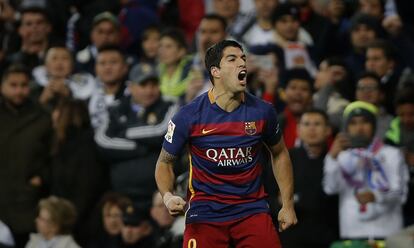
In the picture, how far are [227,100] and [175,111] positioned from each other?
399 cm

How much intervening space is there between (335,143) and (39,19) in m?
4.75

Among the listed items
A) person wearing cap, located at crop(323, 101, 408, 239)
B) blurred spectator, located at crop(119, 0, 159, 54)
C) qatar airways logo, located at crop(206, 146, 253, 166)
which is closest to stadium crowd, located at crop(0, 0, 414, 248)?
person wearing cap, located at crop(323, 101, 408, 239)

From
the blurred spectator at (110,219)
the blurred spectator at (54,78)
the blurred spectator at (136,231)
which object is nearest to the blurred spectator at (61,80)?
the blurred spectator at (54,78)

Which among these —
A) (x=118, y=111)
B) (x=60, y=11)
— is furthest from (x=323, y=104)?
(x=60, y=11)

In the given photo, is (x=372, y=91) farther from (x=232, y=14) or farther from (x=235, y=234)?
(x=235, y=234)

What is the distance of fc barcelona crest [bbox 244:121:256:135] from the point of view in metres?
8.82

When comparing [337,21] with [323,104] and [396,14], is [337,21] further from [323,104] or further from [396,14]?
[323,104]

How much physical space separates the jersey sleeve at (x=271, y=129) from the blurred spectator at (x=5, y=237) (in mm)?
4069

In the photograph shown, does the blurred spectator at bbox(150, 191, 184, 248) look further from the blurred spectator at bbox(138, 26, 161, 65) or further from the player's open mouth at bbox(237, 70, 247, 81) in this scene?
the player's open mouth at bbox(237, 70, 247, 81)

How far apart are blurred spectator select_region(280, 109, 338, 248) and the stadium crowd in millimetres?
12

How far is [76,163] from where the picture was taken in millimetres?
12977

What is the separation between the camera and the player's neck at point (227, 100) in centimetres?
886

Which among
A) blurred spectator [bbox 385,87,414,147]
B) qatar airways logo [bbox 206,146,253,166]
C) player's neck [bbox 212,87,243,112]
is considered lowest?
blurred spectator [bbox 385,87,414,147]

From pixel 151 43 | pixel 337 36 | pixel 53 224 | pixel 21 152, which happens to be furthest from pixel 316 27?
pixel 53 224
